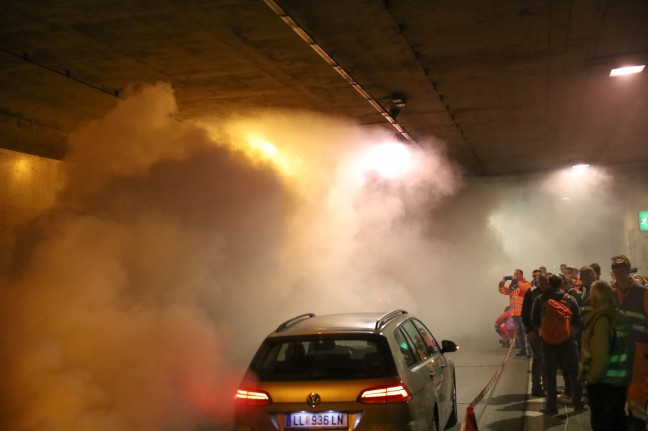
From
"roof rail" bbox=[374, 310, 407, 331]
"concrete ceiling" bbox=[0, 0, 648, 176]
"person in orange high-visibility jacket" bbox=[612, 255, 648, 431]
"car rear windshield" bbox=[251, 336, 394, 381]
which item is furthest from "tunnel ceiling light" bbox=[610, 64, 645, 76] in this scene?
"car rear windshield" bbox=[251, 336, 394, 381]

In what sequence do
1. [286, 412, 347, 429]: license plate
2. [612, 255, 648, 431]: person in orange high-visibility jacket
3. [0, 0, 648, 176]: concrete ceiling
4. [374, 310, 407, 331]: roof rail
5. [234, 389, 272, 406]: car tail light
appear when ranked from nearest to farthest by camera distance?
[286, 412, 347, 429]: license plate → [234, 389, 272, 406]: car tail light → [612, 255, 648, 431]: person in orange high-visibility jacket → [374, 310, 407, 331]: roof rail → [0, 0, 648, 176]: concrete ceiling

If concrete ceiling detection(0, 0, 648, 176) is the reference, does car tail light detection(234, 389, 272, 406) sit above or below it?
below

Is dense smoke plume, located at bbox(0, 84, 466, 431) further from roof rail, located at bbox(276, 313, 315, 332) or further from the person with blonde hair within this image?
the person with blonde hair

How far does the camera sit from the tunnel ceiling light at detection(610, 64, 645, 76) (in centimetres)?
1009

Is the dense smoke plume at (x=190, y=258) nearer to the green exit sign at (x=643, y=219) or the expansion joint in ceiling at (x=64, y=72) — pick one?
the expansion joint in ceiling at (x=64, y=72)

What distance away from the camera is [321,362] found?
534 cm

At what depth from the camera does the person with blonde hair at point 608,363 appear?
4980 mm

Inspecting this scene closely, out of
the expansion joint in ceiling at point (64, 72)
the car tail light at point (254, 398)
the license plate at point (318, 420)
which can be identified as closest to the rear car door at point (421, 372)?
the license plate at point (318, 420)

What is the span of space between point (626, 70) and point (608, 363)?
270 inches

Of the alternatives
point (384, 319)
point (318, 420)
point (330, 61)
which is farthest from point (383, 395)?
point (330, 61)

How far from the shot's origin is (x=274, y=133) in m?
13.9

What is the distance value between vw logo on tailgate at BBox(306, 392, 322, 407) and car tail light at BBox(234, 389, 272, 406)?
32 centimetres

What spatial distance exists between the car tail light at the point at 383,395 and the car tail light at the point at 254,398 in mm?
759

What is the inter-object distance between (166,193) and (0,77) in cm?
301
